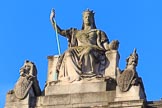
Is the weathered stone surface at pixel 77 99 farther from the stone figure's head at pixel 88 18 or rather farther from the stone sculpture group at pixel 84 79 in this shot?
the stone figure's head at pixel 88 18

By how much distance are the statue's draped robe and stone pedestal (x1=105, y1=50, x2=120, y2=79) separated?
0.20m

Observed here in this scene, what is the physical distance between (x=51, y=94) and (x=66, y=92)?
27.5 inches

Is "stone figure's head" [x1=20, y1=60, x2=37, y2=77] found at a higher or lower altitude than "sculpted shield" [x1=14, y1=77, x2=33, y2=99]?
higher

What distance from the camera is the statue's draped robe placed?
34.8 meters

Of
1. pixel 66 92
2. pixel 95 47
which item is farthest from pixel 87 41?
pixel 66 92

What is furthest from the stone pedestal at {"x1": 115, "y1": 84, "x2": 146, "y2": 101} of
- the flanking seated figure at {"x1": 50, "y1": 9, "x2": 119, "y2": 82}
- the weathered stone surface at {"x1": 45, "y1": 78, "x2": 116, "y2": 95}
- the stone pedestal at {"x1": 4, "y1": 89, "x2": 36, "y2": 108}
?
the stone pedestal at {"x1": 4, "y1": 89, "x2": 36, "y2": 108}

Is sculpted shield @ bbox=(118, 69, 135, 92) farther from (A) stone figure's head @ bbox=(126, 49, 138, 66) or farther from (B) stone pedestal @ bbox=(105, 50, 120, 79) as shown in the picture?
(B) stone pedestal @ bbox=(105, 50, 120, 79)

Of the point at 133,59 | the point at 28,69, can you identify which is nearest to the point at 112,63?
the point at 133,59

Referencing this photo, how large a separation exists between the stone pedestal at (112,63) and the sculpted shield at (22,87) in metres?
3.55

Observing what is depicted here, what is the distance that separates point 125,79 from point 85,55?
2.62 m

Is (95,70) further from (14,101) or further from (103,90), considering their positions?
(14,101)

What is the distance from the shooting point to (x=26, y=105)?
34156 millimetres

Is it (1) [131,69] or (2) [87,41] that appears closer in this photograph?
(1) [131,69]

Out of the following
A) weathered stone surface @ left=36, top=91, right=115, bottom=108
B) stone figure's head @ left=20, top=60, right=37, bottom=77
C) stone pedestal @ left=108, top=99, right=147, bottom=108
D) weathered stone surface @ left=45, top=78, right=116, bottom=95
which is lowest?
stone pedestal @ left=108, top=99, right=147, bottom=108
